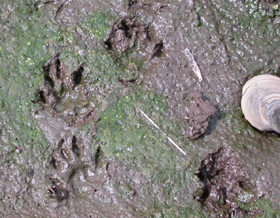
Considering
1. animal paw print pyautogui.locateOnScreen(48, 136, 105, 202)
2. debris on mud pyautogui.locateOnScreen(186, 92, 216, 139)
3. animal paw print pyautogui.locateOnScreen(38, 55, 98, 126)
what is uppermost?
animal paw print pyautogui.locateOnScreen(38, 55, 98, 126)

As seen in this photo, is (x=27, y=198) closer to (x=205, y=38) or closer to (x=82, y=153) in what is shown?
(x=82, y=153)

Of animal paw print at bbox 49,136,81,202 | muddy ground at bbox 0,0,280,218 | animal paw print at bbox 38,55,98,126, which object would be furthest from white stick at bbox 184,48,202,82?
animal paw print at bbox 49,136,81,202

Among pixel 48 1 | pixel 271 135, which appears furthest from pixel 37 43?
pixel 271 135

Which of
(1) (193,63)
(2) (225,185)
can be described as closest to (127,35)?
(1) (193,63)

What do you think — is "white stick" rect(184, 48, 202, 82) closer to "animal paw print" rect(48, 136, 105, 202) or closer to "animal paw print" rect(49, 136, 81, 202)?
"animal paw print" rect(48, 136, 105, 202)

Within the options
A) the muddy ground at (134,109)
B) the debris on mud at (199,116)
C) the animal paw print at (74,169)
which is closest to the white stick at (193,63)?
the muddy ground at (134,109)

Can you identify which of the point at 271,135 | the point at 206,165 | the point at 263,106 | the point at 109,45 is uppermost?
the point at 109,45

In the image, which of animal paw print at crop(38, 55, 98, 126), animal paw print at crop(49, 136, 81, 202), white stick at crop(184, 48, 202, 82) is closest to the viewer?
animal paw print at crop(49, 136, 81, 202)

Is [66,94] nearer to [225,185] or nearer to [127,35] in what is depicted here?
[127,35]
